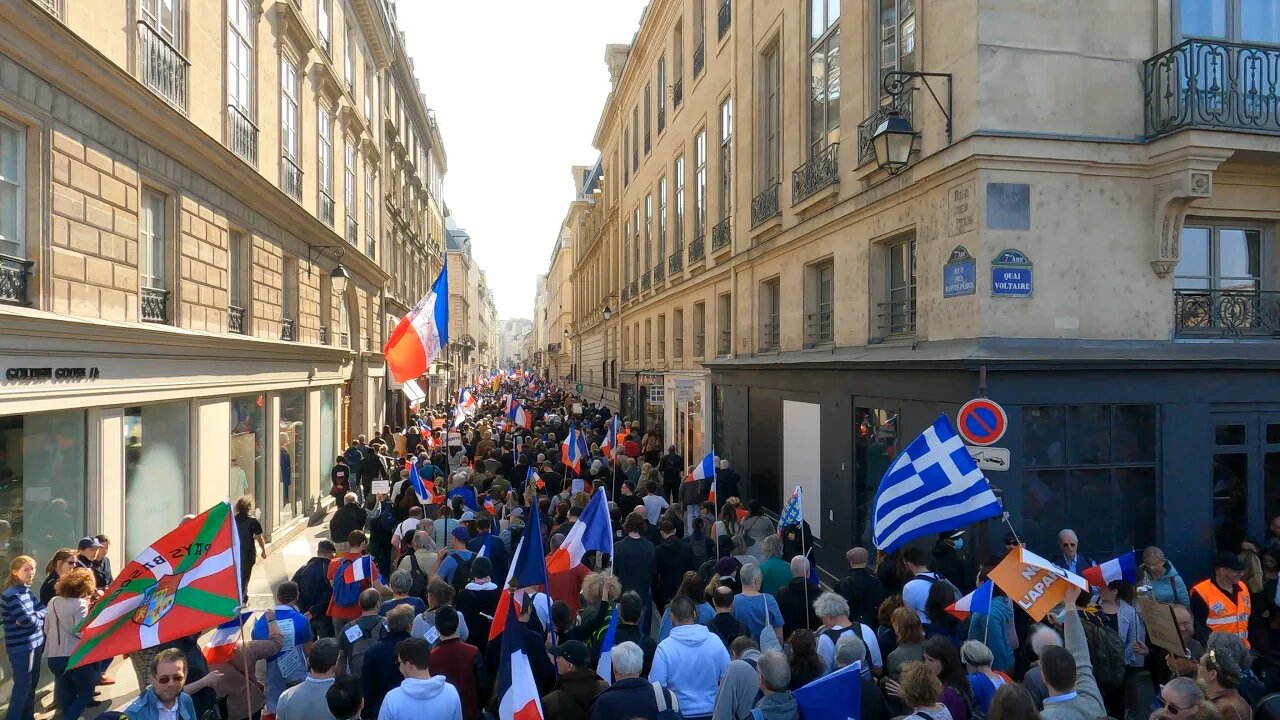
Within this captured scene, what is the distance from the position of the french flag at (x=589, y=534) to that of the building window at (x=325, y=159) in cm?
1488

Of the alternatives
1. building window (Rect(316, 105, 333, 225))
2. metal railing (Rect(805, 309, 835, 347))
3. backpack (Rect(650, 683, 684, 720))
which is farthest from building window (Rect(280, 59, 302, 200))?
backpack (Rect(650, 683, 684, 720))

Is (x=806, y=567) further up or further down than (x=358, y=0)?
further down

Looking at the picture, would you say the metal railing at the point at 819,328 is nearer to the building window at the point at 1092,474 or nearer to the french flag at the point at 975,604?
the building window at the point at 1092,474

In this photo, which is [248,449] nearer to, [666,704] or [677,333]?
[666,704]

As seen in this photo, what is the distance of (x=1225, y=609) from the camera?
6840 millimetres

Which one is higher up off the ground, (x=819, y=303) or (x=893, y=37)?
(x=893, y=37)

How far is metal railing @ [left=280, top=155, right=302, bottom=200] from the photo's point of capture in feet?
54.0

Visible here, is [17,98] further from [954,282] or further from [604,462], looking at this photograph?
[604,462]

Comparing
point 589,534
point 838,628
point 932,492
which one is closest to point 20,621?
point 589,534

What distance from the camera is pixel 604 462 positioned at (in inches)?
640

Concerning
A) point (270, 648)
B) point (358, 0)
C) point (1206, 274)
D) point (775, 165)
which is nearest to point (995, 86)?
point (1206, 274)

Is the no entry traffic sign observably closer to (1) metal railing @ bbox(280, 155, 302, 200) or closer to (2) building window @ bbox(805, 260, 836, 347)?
(2) building window @ bbox(805, 260, 836, 347)

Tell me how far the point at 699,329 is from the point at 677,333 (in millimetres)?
3086

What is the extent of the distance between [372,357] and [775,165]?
15.4 m
